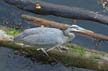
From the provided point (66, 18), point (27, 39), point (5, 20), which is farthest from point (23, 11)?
point (27, 39)

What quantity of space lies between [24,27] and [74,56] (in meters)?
1.63

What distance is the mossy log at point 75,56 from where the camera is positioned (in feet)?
17.0

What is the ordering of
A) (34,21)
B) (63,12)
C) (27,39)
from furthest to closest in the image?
(63,12) < (34,21) < (27,39)

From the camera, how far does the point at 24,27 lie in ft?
21.6

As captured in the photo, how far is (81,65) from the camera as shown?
529 centimetres

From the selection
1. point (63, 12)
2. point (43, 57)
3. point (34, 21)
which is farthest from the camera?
point (63, 12)

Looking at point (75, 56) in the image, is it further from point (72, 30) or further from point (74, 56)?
point (72, 30)

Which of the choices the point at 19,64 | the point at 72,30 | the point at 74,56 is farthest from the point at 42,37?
the point at 19,64

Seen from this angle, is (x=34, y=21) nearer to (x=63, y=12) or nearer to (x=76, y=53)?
(x=63, y=12)

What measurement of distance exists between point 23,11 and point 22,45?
5.26 feet

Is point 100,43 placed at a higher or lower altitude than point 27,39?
lower

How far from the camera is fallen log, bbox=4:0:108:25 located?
6.42 meters

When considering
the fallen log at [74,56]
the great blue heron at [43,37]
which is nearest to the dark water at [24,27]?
the fallen log at [74,56]

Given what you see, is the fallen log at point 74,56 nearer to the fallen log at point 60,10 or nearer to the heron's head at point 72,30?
the heron's head at point 72,30
